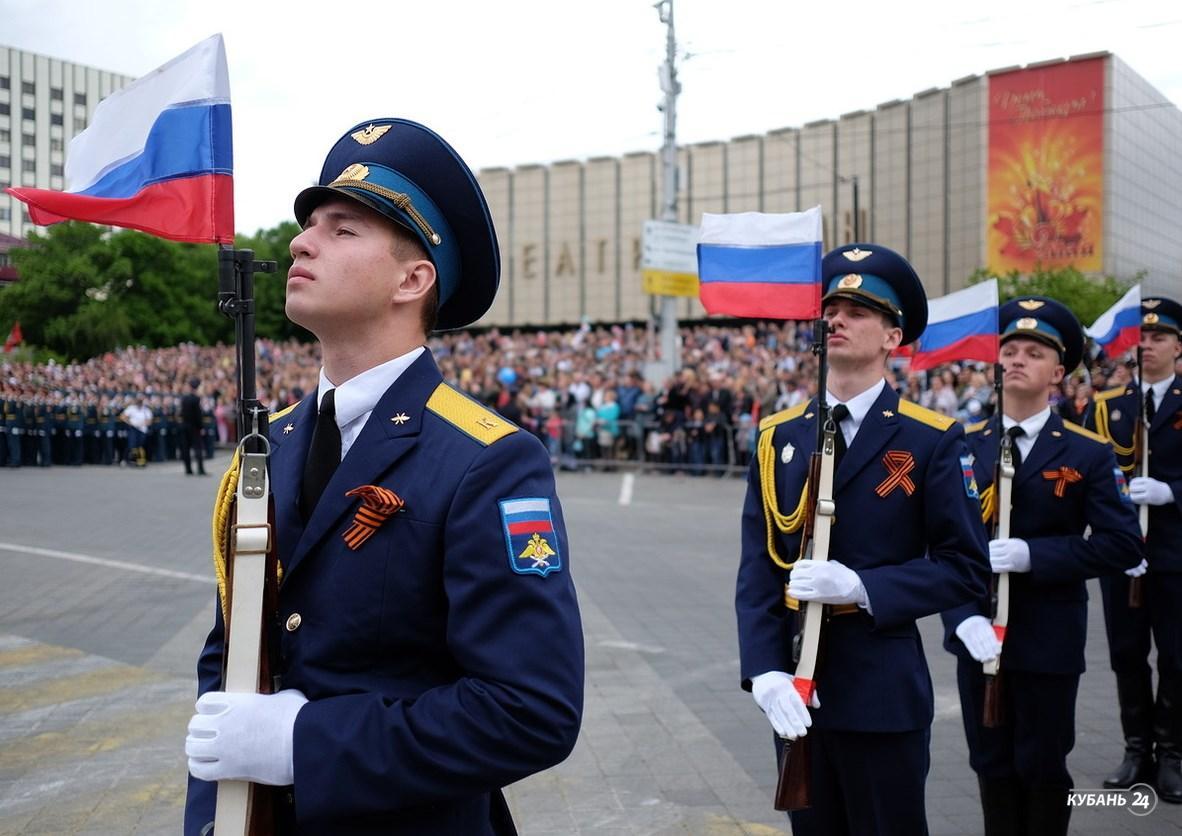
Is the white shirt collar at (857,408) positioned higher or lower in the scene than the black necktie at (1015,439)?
higher

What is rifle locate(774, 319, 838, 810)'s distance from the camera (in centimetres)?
337

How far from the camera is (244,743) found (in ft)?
6.22

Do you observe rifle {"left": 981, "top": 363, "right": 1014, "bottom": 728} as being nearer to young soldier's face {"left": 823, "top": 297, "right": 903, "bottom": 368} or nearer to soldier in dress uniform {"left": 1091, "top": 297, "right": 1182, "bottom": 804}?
young soldier's face {"left": 823, "top": 297, "right": 903, "bottom": 368}

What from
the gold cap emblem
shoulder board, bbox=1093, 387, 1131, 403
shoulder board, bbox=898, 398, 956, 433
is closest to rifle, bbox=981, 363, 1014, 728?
shoulder board, bbox=898, 398, 956, 433

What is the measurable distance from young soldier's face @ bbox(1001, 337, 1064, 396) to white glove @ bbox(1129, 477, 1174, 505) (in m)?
1.25

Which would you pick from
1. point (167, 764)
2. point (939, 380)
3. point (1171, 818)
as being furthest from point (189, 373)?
point (1171, 818)

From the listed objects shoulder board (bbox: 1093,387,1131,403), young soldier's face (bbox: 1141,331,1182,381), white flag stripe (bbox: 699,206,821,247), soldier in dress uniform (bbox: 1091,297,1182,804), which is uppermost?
white flag stripe (bbox: 699,206,821,247)

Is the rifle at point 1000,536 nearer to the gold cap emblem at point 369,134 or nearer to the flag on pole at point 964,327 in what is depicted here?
the flag on pole at point 964,327

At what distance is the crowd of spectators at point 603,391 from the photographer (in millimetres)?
21422

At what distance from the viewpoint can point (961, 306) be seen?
525 cm

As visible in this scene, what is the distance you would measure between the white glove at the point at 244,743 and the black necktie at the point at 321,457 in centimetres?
39

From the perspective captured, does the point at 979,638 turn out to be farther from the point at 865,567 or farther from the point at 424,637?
the point at 424,637

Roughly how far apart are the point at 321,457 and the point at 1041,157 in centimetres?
5348

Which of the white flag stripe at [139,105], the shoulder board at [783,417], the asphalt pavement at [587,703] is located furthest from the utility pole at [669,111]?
the white flag stripe at [139,105]
